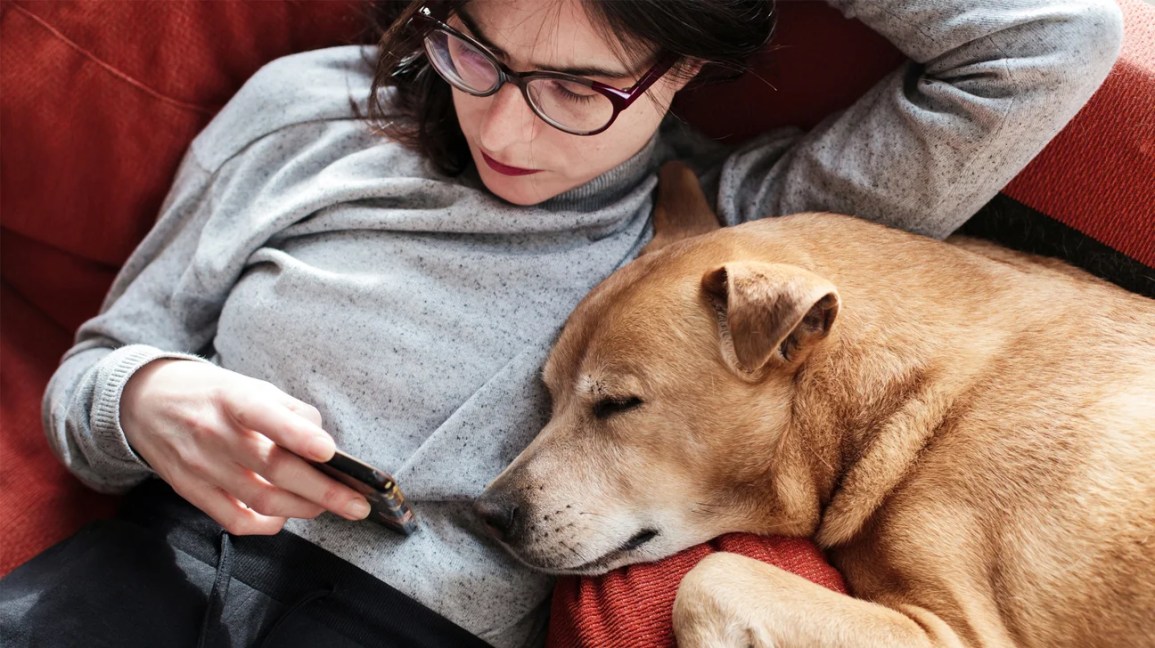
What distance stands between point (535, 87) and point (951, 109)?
794 millimetres

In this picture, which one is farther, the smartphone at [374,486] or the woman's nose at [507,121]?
the woman's nose at [507,121]

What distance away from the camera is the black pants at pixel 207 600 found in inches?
61.6

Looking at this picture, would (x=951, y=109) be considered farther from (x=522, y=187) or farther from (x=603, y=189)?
(x=522, y=187)

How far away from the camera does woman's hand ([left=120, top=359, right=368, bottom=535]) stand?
1486 mm

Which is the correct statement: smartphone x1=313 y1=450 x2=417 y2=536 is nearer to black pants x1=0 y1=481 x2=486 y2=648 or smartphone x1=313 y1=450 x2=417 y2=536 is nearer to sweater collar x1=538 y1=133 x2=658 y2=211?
black pants x1=0 y1=481 x2=486 y2=648

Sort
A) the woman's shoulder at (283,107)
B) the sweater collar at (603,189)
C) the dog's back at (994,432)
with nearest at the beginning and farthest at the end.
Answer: the dog's back at (994,432) → the sweater collar at (603,189) → the woman's shoulder at (283,107)

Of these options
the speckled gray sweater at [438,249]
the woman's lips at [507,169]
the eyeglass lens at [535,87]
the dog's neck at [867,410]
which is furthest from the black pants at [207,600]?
the eyeglass lens at [535,87]

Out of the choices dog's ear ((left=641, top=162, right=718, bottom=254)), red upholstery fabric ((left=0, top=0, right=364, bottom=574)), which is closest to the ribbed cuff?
red upholstery fabric ((left=0, top=0, right=364, bottom=574))

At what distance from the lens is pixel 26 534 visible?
1.92 meters

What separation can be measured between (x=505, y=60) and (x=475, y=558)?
35.9 inches

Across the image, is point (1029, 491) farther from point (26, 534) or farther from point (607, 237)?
point (26, 534)

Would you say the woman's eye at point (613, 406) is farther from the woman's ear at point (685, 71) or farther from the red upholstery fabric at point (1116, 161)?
the red upholstery fabric at point (1116, 161)

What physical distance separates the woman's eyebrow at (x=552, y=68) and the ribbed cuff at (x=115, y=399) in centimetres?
83

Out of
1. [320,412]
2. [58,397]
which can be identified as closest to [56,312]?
[58,397]
